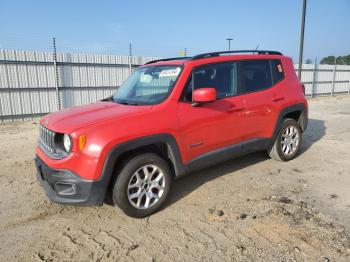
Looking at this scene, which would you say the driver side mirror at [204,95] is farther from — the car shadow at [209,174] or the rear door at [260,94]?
the car shadow at [209,174]

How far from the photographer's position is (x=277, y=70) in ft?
17.1

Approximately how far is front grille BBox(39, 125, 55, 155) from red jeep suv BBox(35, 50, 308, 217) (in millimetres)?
12

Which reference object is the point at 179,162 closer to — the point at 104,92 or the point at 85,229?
the point at 85,229

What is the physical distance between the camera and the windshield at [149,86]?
12.7 feet

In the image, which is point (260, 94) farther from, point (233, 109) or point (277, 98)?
point (233, 109)

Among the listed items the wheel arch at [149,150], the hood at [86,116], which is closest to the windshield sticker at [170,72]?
the hood at [86,116]

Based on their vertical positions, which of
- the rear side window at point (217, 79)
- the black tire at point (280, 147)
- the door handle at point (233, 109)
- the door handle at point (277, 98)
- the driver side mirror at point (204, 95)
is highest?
the rear side window at point (217, 79)

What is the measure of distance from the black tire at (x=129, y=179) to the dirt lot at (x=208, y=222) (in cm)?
12

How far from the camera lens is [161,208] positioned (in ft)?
12.4

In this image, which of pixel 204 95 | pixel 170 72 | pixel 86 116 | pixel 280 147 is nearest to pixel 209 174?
pixel 280 147

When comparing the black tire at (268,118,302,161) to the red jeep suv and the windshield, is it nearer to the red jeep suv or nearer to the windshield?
the red jeep suv

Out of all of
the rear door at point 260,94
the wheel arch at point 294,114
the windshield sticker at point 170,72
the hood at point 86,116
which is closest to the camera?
the hood at point 86,116

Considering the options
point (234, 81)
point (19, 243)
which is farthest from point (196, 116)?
point (19, 243)

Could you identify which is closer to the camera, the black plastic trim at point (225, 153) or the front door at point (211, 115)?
the front door at point (211, 115)
